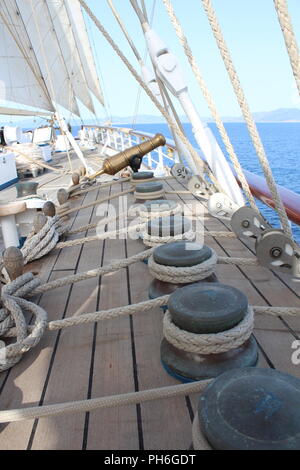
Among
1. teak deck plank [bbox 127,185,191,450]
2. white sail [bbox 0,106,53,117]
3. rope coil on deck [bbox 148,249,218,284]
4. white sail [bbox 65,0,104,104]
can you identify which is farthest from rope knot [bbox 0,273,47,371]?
white sail [bbox 65,0,104,104]

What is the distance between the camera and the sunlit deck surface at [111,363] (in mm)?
929

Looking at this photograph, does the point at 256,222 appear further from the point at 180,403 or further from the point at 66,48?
the point at 66,48


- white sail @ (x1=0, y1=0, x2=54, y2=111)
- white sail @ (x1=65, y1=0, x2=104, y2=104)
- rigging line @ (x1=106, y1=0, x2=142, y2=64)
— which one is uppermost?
white sail @ (x1=65, y1=0, x2=104, y2=104)

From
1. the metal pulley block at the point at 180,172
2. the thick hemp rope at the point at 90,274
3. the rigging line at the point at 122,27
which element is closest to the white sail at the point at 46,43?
the metal pulley block at the point at 180,172

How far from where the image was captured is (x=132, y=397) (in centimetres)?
96

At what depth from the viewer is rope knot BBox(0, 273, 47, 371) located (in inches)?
46.4

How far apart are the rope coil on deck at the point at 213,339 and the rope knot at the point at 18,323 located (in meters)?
0.48

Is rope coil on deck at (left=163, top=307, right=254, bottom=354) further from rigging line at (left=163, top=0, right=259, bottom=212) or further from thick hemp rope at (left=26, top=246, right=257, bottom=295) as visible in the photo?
rigging line at (left=163, top=0, right=259, bottom=212)

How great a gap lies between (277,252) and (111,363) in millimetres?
839

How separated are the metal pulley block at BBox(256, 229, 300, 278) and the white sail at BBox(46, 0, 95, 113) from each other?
1027 centimetres

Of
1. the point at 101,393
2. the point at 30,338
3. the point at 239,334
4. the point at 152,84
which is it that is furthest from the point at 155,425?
the point at 152,84

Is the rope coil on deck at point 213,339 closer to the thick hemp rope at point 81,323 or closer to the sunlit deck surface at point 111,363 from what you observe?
the thick hemp rope at point 81,323

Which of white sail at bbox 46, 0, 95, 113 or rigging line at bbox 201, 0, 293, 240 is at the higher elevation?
white sail at bbox 46, 0, 95, 113

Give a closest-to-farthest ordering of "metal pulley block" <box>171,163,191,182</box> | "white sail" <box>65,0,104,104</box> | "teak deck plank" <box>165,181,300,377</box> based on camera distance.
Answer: "teak deck plank" <box>165,181,300,377</box>, "metal pulley block" <box>171,163,191,182</box>, "white sail" <box>65,0,104,104</box>
